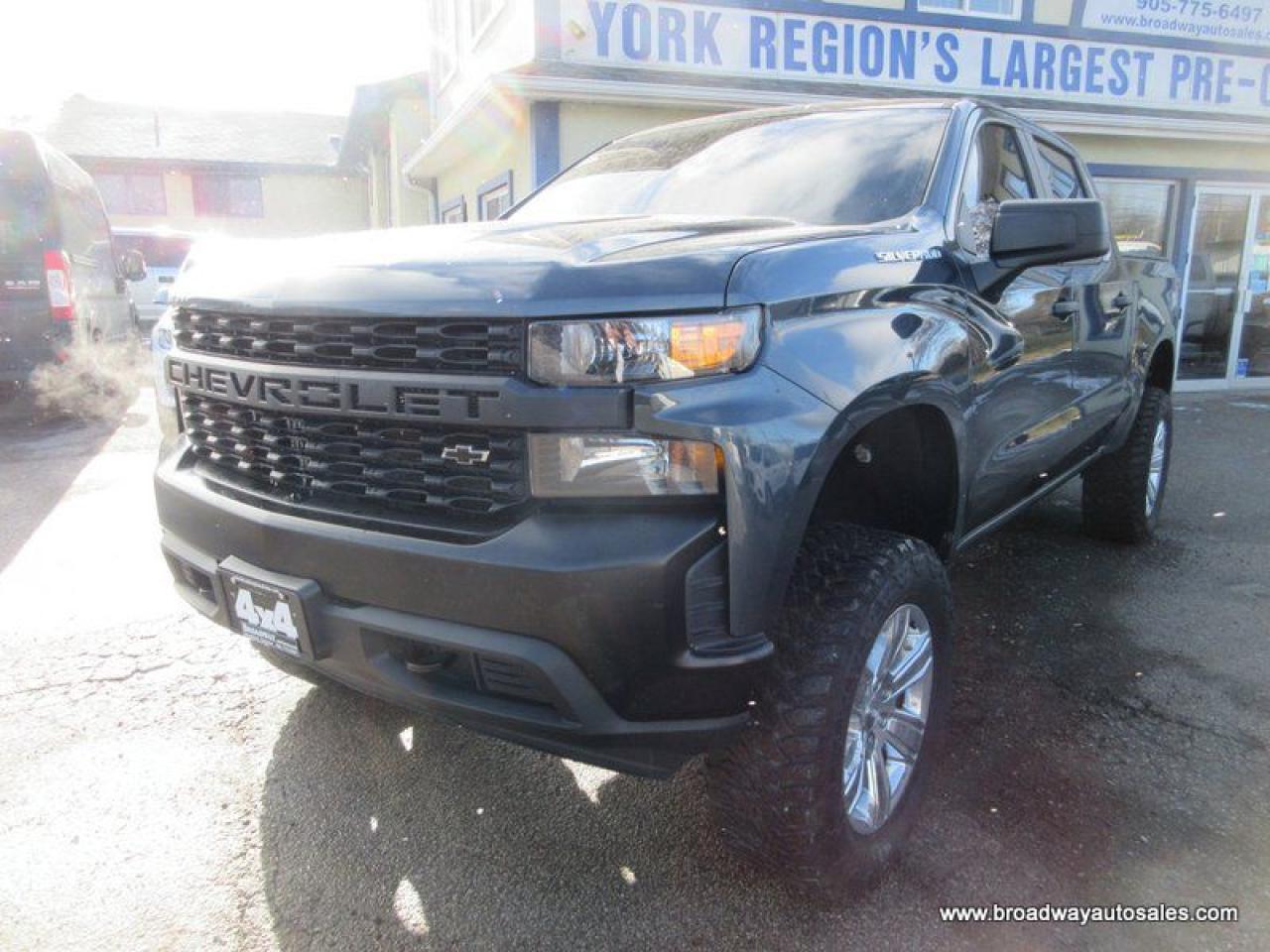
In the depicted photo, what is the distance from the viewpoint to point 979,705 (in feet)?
10.2

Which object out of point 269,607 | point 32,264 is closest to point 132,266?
point 32,264

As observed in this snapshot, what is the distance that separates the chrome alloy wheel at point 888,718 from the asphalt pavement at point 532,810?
0.19 meters

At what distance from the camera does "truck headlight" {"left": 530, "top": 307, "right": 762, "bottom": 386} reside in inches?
69.2

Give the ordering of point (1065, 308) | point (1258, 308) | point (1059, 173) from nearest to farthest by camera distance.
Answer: point (1065, 308) < point (1059, 173) < point (1258, 308)

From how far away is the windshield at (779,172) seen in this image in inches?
108

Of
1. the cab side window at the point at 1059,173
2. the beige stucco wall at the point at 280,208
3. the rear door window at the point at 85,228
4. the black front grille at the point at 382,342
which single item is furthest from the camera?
the beige stucco wall at the point at 280,208

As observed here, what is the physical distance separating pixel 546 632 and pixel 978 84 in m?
9.25

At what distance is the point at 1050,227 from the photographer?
2.62 meters

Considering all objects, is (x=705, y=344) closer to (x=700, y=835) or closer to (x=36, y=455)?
(x=700, y=835)

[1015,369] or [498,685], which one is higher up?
[1015,369]

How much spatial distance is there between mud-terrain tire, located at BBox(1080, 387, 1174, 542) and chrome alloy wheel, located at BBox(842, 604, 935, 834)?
2.76m

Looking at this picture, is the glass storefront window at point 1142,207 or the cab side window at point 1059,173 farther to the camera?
the glass storefront window at point 1142,207

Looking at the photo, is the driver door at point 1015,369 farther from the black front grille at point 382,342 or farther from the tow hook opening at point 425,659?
the tow hook opening at point 425,659

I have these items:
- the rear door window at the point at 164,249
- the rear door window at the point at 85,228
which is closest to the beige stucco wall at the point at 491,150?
the rear door window at the point at 85,228
